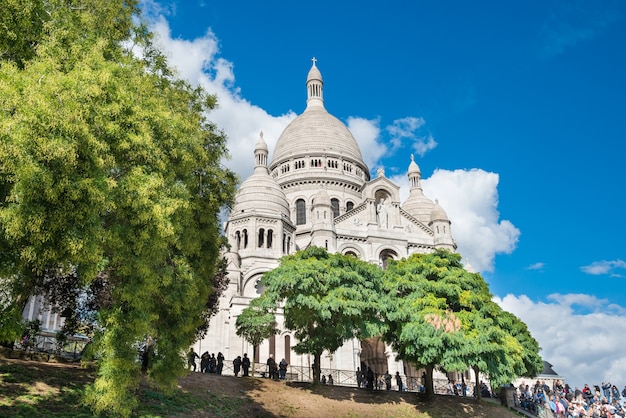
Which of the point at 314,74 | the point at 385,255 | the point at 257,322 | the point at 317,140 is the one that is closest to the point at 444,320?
the point at 257,322

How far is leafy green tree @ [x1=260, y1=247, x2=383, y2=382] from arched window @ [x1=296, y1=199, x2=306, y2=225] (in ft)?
93.1

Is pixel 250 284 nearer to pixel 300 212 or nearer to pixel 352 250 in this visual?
pixel 352 250

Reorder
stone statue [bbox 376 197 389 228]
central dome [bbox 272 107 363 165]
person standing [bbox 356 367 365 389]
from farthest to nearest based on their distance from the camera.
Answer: central dome [bbox 272 107 363 165] < stone statue [bbox 376 197 389 228] < person standing [bbox 356 367 365 389]

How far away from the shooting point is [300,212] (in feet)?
181

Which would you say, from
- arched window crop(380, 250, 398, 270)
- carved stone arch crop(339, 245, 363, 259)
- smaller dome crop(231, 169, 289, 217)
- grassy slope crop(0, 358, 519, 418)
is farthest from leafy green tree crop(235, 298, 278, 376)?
arched window crop(380, 250, 398, 270)

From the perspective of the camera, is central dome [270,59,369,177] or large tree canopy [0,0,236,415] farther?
central dome [270,59,369,177]

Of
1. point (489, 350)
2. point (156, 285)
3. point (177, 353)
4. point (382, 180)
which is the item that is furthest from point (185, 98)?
point (382, 180)

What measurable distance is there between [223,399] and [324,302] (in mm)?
5827

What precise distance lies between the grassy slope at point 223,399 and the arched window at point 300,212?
94.6ft

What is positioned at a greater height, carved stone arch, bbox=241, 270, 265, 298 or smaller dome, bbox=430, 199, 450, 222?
smaller dome, bbox=430, 199, 450, 222

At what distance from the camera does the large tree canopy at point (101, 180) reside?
11.6 metres

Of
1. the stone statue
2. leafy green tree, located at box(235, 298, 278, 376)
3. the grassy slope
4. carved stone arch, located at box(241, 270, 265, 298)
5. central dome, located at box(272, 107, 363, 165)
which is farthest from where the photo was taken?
central dome, located at box(272, 107, 363, 165)

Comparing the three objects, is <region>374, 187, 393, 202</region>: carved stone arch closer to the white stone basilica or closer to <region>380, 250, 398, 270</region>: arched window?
the white stone basilica

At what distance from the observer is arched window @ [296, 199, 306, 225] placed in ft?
177
